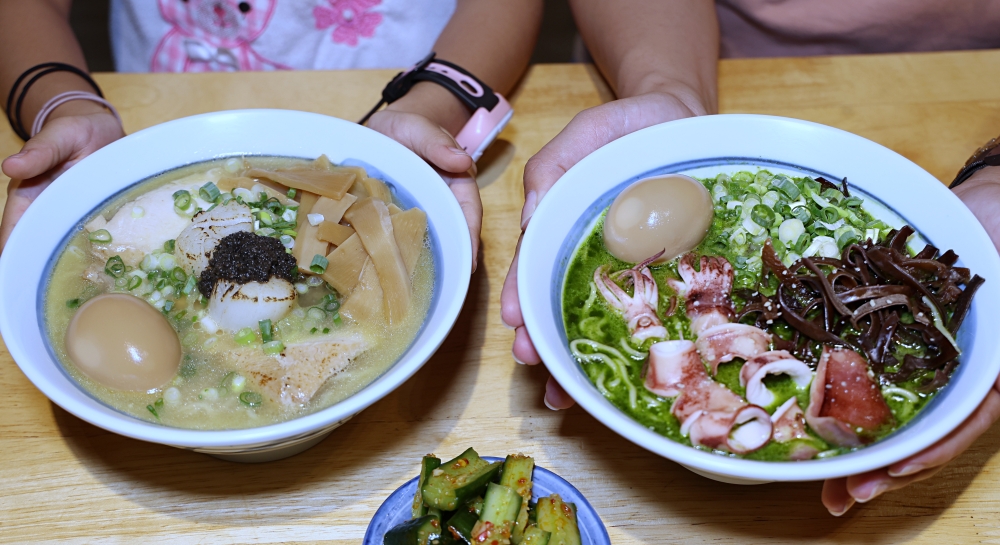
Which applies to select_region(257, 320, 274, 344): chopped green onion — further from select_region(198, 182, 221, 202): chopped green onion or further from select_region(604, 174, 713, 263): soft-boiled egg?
select_region(604, 174, 713, 263): soft-boiled egg

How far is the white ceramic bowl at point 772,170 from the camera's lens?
1.26 m

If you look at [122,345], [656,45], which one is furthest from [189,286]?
[656,45]

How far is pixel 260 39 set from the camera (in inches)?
116

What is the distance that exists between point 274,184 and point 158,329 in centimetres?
54

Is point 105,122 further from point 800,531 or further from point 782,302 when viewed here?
point 800,531

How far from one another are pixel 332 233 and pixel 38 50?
1680 millimetres

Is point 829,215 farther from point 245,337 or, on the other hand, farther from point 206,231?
point 206,231

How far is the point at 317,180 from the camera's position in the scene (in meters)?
1.87

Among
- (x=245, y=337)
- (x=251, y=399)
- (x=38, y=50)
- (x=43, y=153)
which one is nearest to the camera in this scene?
(x=251, y=399)

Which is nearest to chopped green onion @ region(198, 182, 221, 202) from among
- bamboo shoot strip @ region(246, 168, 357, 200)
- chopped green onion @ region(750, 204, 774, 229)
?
bamboo shoot strip @ region(246, 168, 357, 200)

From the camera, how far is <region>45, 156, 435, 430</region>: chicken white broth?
1.55 meters

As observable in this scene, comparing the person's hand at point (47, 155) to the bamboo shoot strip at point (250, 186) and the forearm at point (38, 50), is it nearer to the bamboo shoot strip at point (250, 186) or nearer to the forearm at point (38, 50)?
the forearm at point (38, 50)

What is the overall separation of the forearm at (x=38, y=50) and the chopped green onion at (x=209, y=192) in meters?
0.82

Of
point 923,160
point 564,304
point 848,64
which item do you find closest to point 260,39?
point 564,304
